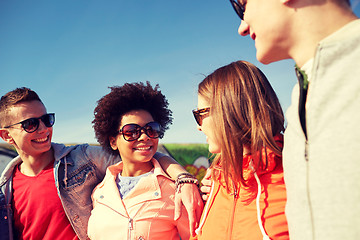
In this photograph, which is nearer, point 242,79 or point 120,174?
point 242,79

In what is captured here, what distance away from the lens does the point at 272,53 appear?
3.84 feet

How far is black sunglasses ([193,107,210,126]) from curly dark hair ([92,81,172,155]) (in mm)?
1060

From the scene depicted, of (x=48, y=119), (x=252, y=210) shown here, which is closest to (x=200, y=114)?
(x=252, y=210)

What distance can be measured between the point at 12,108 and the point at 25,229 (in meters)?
1.34

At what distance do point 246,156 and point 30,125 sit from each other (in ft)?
8.15

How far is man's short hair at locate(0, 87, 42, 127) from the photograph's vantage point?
3254mm

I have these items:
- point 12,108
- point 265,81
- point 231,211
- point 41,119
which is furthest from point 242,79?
point 12,108

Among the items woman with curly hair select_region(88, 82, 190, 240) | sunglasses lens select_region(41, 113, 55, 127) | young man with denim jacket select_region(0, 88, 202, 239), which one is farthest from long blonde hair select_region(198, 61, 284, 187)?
sunglasses lens select_region(41, 113, 55, 127)

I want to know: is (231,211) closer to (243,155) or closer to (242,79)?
(243,155)

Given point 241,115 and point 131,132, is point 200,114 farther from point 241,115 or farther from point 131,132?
point 131,132

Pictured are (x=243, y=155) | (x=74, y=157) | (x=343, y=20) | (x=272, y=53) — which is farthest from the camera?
(x=74, y=157)

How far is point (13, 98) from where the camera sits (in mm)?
3260

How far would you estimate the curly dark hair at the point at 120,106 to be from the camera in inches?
116

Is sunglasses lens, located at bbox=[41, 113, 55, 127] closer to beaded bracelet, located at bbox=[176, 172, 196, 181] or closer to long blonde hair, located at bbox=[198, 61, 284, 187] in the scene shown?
beaded bracelet, located at bbox=[176, 172, 196, 181]
